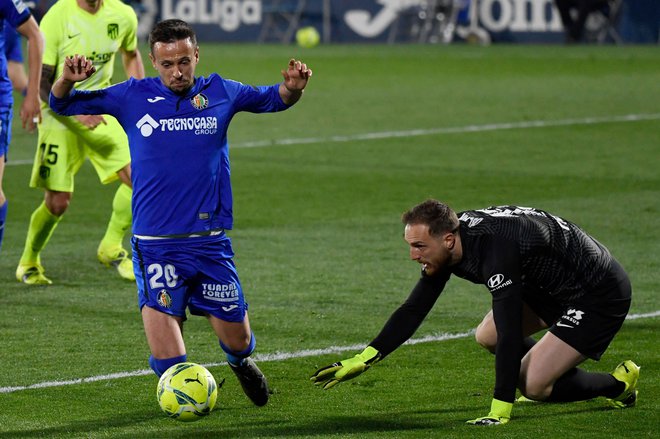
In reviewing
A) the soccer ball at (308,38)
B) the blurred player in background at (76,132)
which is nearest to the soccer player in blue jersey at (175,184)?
the blurred player in background at (76,132)

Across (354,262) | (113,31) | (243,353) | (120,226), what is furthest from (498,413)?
(113,31)

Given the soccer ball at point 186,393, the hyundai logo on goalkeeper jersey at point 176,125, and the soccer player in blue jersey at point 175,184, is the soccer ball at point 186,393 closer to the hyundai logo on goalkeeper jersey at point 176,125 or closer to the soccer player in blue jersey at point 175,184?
the soccer player in blue jersey at point 175,184

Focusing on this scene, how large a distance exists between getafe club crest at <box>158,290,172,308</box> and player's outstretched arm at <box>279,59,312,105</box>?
Answer: 3.53 feet

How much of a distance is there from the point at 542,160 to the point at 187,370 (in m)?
10.9

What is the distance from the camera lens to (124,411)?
6.77 metres

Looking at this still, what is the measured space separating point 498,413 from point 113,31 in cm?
519

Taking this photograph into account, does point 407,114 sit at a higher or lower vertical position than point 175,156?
lower

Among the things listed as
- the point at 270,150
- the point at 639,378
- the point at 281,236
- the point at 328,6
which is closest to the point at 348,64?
the point at 328,6

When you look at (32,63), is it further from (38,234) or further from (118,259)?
(118,259)

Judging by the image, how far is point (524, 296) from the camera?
6973 mm

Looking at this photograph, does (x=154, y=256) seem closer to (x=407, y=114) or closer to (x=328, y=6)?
(x=407, y=114)

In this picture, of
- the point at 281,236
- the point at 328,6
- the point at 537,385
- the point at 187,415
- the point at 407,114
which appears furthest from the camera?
the point at 328,6

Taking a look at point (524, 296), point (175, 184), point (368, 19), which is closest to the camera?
point (175, 184)

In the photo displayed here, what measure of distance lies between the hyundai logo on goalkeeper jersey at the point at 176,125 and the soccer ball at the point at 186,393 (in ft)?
3.57
